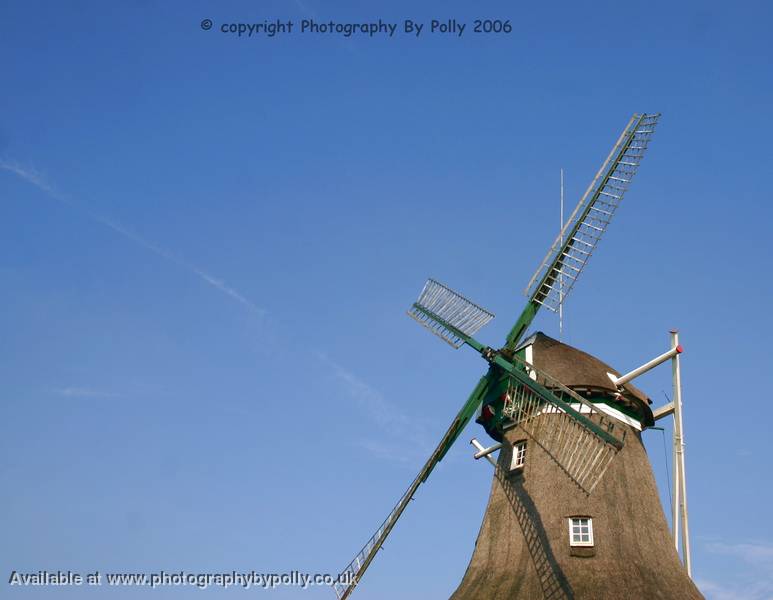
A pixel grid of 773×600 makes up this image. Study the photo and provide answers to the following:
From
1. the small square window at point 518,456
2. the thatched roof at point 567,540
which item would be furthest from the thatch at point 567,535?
the small square window at point 518,456

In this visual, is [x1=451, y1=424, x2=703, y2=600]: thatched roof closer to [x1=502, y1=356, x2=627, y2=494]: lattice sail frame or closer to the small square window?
the small square window

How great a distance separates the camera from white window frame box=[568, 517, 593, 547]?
70.9 feet

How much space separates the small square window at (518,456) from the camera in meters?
23.6

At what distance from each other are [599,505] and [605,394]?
2795mm

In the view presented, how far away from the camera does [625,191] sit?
25.6 meters

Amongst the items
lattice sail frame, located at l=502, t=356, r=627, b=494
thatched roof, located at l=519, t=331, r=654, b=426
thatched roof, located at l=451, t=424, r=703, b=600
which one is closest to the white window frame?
thatched roof, located at l=451, t=424, r=703, b=600

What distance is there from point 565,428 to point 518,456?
182 cm

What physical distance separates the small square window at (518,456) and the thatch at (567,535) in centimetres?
16

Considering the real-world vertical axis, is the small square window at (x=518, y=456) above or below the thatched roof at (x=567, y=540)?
above

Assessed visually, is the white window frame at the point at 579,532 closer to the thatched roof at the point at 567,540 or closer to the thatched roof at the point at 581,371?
the thatched roof at the point at 567,540

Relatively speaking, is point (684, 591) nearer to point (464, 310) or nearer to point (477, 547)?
point (477, 547)

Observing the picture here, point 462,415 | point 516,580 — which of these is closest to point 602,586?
point 516,580

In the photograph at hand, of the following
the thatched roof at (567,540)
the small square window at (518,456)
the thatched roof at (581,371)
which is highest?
the thatched roof at (581,371)

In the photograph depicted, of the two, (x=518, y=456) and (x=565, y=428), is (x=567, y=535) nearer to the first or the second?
(x=565, y=428)
